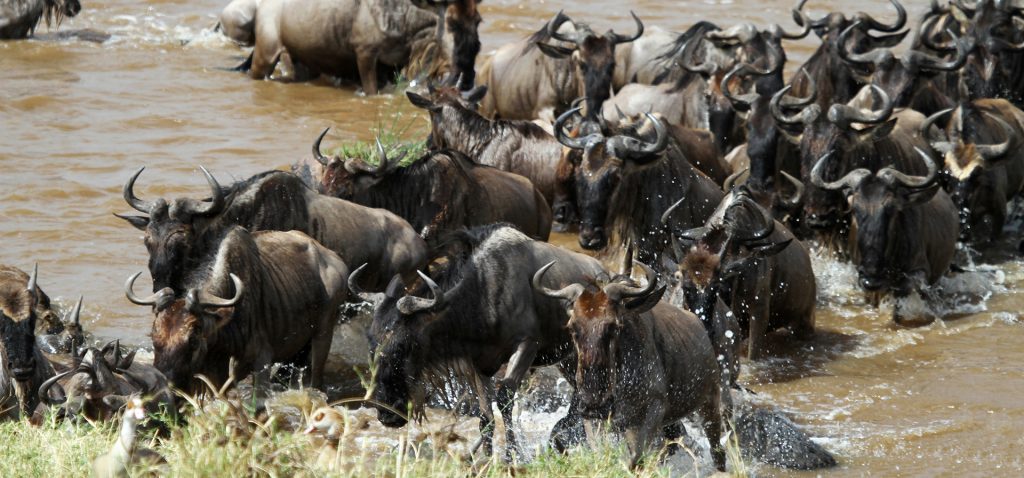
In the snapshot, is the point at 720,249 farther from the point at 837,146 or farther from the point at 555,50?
the point at 555,50

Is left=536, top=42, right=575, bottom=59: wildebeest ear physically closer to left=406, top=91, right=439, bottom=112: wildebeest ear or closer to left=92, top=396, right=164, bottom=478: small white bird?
left=406, top=91, right=439, bottom=112: wildebeest ear

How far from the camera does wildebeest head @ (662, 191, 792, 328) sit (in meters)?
9.02

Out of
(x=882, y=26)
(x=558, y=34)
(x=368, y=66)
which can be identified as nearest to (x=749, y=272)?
(x=558, y=34)

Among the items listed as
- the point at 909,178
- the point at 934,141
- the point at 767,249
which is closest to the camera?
the point at 767,249

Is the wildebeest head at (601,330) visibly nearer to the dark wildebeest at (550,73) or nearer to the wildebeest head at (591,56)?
the dark wildebeest at (550,73)

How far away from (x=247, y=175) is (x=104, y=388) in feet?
20.5

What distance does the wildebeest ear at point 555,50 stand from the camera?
588 inches

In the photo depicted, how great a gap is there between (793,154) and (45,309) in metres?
5.94

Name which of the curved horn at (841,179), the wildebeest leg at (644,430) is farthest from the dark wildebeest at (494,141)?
the wildebeest leg at (644,430)

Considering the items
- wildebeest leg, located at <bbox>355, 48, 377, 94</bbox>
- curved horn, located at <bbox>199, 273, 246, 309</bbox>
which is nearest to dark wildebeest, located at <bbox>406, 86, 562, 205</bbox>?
curved horn, located at <bbox>199, 273, 246, 309</bbox>

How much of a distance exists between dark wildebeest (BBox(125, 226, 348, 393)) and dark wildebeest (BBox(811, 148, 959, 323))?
12.9ft

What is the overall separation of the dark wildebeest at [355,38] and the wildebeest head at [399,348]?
375 inches

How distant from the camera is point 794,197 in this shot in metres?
12.1

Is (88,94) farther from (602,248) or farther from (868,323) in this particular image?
(868,323)
